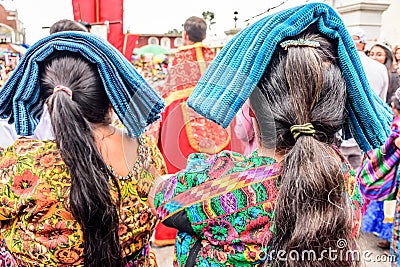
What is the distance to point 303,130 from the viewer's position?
85cm

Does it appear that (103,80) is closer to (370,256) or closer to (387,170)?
(387,170)

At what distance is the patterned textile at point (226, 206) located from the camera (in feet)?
3.11

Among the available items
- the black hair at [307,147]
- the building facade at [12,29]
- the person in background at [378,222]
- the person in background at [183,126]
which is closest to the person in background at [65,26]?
the person in background at [183,126]

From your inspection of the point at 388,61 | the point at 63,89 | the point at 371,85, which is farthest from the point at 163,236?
the point at 388,61

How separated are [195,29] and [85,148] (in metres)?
2.25

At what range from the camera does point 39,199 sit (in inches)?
42.7

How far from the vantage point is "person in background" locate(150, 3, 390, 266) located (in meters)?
0.86

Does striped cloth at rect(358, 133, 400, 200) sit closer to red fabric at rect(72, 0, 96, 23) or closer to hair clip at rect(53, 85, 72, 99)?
hair clip at rect(53, 85, 72, 99)

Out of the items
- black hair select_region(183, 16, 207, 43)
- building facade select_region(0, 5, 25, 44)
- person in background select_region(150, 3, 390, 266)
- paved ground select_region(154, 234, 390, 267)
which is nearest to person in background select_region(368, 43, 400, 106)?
paved ground select_region(154, 234, 390, 267)

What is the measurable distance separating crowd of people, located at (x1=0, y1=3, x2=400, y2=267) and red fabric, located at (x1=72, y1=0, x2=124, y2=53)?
1.94 metres

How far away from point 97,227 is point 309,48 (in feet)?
2.47

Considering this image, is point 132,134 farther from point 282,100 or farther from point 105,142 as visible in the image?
point 282,100

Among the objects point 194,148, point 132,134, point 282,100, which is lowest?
point 194,148

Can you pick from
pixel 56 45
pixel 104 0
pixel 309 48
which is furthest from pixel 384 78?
pixel 56 45
